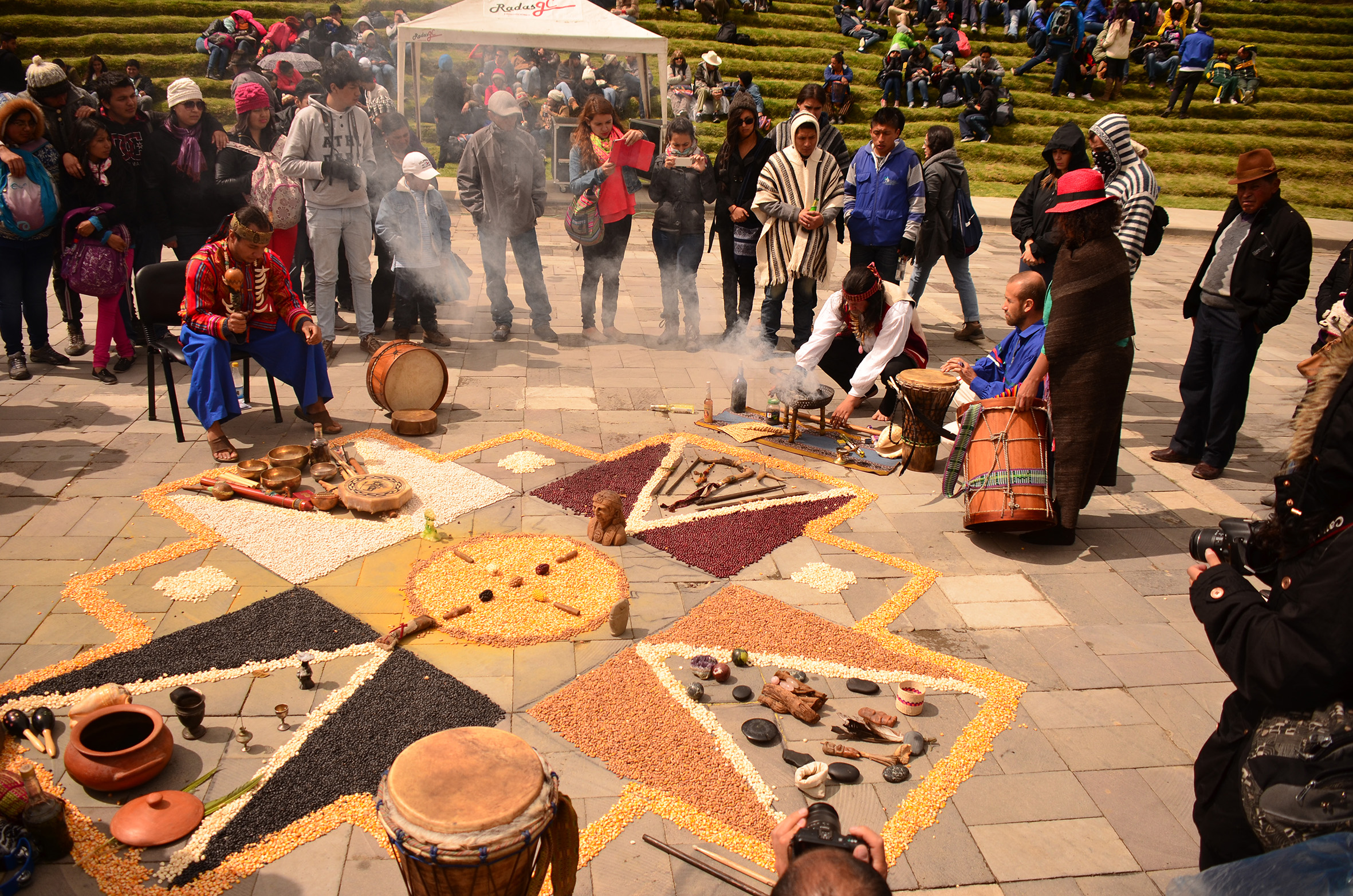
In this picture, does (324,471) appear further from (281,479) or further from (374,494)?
(374,494)

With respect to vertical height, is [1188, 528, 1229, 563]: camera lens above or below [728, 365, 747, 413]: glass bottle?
above

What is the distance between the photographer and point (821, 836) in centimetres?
229

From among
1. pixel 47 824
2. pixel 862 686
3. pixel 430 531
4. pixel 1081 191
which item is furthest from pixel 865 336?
pixel 47 824

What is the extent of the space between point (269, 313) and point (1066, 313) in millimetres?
5164

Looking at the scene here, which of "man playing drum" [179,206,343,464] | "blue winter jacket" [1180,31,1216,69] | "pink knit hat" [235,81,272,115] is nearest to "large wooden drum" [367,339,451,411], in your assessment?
"man playing drum" [179,206,343,464]

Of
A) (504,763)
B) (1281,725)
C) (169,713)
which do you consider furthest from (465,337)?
(1281,725)

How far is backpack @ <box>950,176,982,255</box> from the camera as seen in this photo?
8.63m

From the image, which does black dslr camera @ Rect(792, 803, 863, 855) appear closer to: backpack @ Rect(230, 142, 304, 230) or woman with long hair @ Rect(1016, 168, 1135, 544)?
woman with long hair @ Rect(1016, 168, 1135, 544)

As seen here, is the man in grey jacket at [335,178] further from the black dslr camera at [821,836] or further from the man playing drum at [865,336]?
the black dslr camera at [821,836]

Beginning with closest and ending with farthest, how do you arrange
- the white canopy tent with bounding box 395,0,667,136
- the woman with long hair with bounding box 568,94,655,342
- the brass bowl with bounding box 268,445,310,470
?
the brass bowl with bounding box 268,445,310,470 < the woman with long hair with bounding box 568,94,655,342 < the white canopy tent with bounding box 395,0,667,136

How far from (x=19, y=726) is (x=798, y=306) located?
6502 mm

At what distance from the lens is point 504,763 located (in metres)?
2.57

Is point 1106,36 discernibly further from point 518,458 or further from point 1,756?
point 1,756

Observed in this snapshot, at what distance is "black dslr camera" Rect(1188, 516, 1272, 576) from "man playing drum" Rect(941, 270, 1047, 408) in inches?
113
